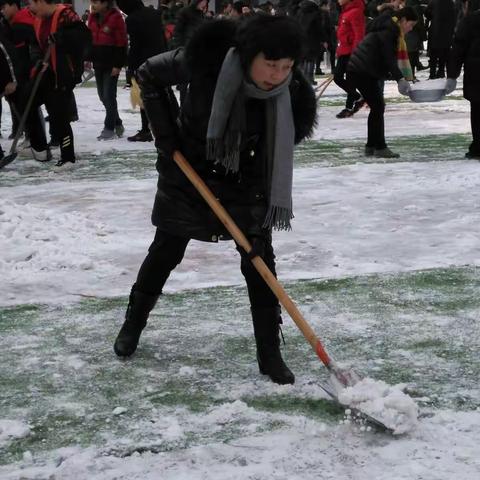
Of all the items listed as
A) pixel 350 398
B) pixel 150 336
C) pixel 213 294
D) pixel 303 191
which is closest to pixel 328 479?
pixel 350 398

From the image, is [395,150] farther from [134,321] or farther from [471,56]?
[134,321]

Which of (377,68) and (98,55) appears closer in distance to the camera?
(377,68)

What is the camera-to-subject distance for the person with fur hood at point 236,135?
316cm

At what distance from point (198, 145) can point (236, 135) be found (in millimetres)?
277

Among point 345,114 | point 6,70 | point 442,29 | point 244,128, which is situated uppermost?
point 244,128

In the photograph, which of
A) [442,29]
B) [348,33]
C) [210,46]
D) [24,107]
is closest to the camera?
[210,46]

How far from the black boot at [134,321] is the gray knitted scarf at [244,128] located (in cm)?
70

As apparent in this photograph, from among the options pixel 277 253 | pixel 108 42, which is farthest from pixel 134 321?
pixel 108 42

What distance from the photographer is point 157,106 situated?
3.48 metres

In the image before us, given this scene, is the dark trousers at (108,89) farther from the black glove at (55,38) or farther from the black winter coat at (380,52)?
the black winter coat at (380,52)

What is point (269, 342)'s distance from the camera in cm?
355

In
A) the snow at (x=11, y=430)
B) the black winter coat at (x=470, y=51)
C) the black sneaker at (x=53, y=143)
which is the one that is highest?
the black winter coat at (x=470, y=51)

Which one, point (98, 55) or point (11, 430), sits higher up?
point (98, 55)

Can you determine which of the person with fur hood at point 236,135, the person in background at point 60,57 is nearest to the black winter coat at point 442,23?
the person in background at point 60,57
